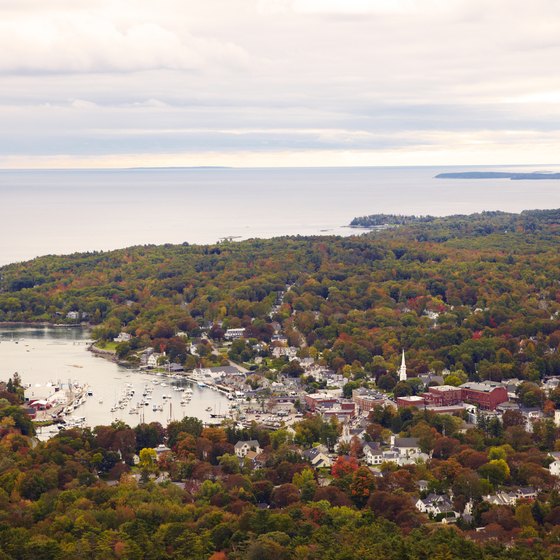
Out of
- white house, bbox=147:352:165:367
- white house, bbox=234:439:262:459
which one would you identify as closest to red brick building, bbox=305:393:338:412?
white house, bbox=234:439:262:459

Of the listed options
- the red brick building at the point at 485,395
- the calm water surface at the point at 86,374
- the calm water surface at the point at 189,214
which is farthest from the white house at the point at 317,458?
the calm water surface at the point at 189,214

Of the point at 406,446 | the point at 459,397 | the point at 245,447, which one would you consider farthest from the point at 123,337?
the point at 406,446

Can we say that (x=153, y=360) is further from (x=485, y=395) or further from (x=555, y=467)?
(x=555, y=467)

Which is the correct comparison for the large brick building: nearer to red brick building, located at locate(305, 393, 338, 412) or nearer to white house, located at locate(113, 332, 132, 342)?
red brick building, located at locate(305, 393, 338, 412)

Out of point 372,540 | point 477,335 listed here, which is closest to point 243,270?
point 477,335

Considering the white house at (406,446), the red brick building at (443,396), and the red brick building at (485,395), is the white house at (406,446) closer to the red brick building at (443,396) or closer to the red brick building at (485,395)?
the red brick building at (443,396)

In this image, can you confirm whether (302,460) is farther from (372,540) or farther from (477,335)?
(477,335)

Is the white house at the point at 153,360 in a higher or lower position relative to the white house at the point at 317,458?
higher
